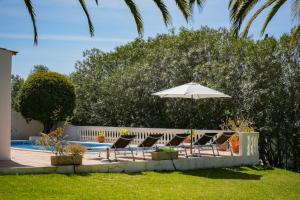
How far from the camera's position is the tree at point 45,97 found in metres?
25.5

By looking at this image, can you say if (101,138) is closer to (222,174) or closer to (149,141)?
(149,141)

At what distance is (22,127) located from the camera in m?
27.7

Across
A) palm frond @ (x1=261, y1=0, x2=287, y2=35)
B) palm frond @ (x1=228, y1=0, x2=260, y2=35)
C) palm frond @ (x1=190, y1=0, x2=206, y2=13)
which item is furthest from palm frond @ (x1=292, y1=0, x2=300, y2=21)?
palm frond @ (x1=190, y1=0, x2=206, y2=13)

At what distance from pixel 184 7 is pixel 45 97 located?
51.1 ft

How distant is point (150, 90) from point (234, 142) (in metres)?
10.1

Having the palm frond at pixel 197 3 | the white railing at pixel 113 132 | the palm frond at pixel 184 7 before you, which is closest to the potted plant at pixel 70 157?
the palm frond at pixel 184 7

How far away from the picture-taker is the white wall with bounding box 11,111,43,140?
27.3m

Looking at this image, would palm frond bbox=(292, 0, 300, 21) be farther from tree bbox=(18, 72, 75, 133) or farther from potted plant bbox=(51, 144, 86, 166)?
tree bbox=(18, 72, 75, 133)

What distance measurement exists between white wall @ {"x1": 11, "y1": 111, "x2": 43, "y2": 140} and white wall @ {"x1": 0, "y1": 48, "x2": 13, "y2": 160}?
45.1 ft

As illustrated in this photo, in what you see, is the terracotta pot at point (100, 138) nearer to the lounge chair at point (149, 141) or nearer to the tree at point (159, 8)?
the lounge chair at point (149, 141)

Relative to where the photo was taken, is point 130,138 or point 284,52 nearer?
point 130,138

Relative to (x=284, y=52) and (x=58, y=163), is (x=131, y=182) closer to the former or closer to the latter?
(x=58, y=163)

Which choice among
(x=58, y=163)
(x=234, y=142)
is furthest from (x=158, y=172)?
(x=234, y=142)

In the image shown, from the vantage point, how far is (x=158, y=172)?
1380 cm
